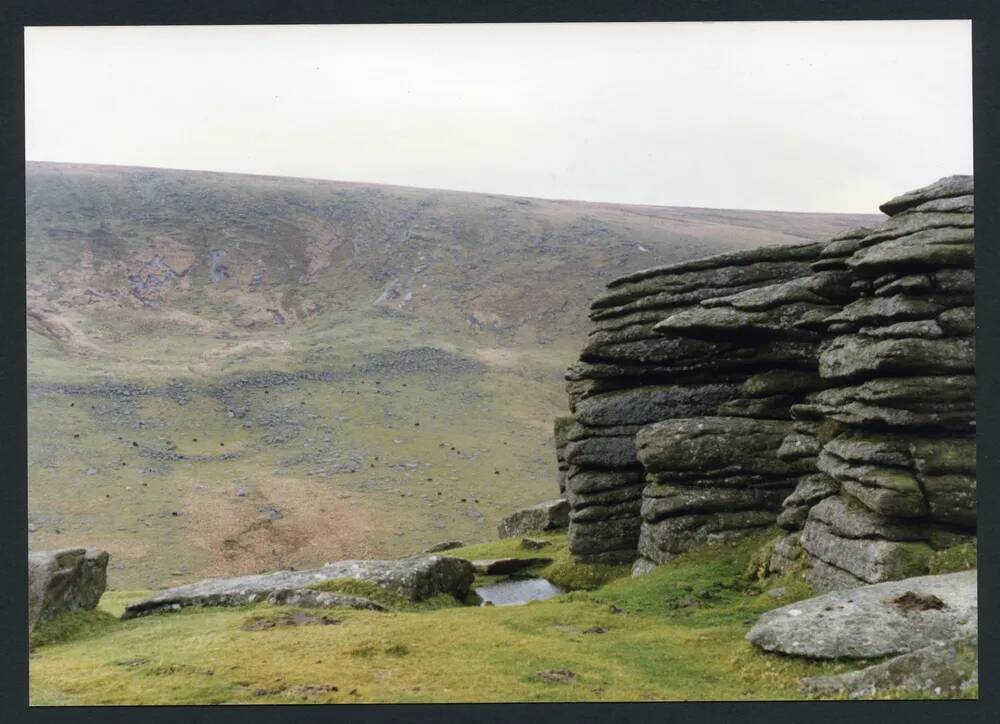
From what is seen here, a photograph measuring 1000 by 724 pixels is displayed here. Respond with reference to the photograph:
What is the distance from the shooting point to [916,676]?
17172 millimetres

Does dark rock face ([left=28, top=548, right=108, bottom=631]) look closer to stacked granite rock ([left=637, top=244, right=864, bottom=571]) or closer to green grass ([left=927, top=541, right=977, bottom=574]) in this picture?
stacked granite rock ([left=637, top=244, right=864, bottom=571])

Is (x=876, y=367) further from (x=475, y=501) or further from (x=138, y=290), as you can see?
(x=138, y=290)

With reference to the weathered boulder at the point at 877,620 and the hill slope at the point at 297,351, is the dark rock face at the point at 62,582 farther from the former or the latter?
the hill slope at the point at 297,351

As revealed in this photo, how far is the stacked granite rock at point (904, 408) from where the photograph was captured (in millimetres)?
22000

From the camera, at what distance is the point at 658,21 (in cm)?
2184

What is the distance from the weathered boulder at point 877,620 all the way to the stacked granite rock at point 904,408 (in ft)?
6.12

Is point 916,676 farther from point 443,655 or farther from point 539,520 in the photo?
point 539,520

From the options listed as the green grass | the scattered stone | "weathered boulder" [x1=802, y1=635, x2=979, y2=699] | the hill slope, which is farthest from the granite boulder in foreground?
the hill slope

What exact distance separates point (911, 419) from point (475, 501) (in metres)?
48.2

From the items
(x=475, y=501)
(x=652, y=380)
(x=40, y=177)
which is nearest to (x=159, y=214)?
(x=40, y=177)

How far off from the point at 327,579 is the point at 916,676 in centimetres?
1851

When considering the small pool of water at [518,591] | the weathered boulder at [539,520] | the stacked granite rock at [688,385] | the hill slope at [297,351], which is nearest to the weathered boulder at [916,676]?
the stacked granite rock at [688,385]

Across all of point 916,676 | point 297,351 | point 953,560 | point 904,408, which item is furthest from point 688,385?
point 297,351

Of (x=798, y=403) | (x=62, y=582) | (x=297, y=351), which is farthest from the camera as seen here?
(x=297, y=351)
